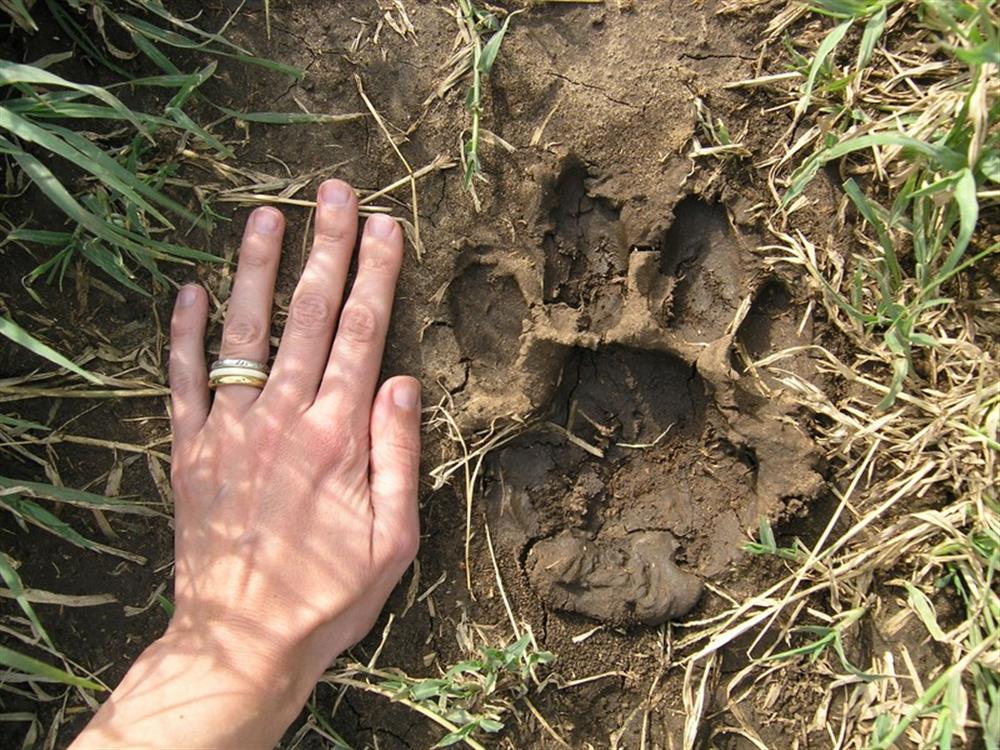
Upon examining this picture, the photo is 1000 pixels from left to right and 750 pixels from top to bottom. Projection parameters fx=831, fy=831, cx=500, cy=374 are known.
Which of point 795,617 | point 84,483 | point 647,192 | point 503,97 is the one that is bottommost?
point 795,617

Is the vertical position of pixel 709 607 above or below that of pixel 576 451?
below

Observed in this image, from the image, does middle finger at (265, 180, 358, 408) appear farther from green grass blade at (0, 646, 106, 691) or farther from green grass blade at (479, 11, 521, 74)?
green grass blade at (0, 646, 106, 691)

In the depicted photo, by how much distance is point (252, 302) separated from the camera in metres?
1.80

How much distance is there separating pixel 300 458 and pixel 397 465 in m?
0.20

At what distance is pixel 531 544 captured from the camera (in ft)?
5.99

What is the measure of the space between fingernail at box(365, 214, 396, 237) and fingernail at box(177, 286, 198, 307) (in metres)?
0.41

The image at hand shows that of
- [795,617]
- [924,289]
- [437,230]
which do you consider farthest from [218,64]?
[795,617]

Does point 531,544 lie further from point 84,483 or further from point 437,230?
point 84,483

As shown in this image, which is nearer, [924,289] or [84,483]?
[924,289]

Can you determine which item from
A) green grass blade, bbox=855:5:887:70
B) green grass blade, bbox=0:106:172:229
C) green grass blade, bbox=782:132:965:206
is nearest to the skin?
green grass blade, bbox=0:106:172:229

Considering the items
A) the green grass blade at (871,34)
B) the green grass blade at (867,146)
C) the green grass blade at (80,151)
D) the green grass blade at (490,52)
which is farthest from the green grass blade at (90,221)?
the green grass blade at (871,34)

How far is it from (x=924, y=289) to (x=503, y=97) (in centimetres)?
97

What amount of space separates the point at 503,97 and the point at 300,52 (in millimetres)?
466

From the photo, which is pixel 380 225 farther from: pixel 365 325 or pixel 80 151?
pixel 80 151
